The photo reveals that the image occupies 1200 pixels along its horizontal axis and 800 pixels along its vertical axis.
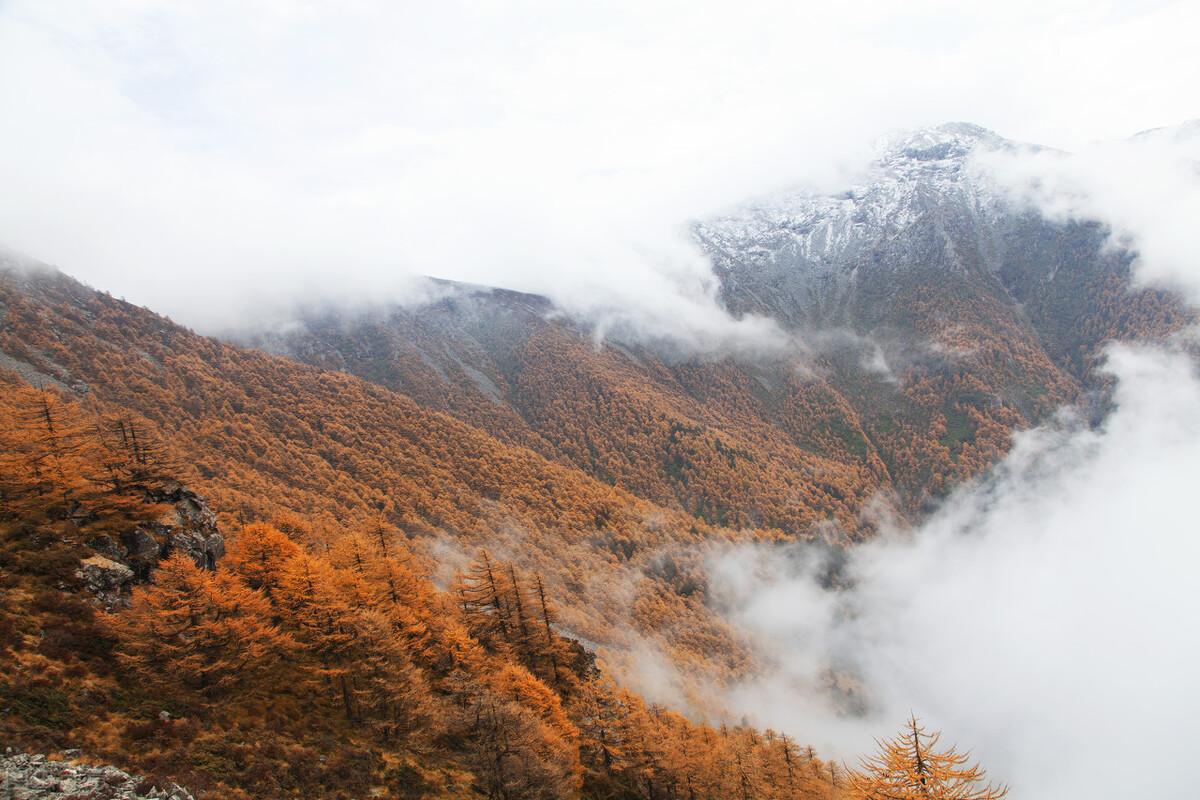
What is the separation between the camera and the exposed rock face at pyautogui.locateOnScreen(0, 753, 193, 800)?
21.9 m

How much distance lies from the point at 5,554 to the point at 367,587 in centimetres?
2283

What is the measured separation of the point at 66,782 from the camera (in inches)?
905

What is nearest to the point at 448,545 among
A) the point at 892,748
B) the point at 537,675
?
the point at 537,675

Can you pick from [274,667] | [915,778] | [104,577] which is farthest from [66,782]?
[915,778]

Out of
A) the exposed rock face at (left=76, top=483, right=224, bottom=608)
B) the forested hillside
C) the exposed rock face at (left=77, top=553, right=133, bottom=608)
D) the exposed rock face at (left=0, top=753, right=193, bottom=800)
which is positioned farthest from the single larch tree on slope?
the exposed rock face at (left=76, top=483, right=224, bottom=608)

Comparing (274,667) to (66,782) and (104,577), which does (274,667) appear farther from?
(66,782)

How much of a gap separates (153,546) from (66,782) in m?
25.5

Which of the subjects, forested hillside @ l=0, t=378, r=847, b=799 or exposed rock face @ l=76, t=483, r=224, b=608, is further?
exposed rock face @ l=76, t=483, r=224, b=608

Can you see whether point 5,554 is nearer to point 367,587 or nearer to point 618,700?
point 367,587

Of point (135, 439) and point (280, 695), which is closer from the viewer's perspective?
point (280, 695)

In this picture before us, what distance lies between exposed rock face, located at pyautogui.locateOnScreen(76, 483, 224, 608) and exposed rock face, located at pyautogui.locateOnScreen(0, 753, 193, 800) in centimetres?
1713

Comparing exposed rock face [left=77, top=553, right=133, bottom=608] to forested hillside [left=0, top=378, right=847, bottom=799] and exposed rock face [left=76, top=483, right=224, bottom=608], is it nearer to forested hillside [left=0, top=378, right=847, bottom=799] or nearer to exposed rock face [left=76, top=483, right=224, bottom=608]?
exposed rock face [left=76, top=483, right=224, bottom=608]

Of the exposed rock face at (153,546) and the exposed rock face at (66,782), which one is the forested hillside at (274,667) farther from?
the exposed rock face at (66,782)

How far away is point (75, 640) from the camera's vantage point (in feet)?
109
